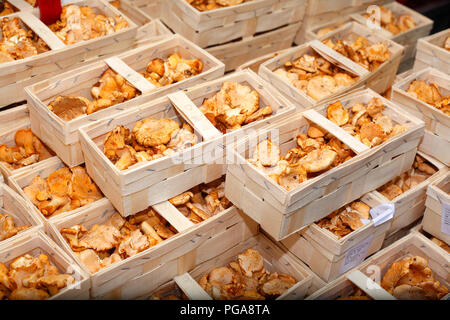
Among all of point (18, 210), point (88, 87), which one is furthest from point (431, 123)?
point (18, 210)

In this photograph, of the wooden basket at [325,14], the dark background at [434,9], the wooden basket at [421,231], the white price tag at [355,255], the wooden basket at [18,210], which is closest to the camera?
the wooden basket at [18,210]

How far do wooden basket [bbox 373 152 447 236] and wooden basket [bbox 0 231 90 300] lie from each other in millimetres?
1149

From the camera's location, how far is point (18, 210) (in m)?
2.11

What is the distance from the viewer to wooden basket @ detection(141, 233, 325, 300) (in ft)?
6.72

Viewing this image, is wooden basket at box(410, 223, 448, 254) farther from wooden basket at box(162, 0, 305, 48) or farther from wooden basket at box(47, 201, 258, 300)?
wooden basket at box(162, 0, 305, 48)

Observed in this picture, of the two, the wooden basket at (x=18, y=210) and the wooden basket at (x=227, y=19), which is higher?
the wooden basket at (x=227, y=19)

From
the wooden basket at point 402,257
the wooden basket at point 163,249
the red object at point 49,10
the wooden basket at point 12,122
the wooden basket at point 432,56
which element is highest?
the red object at point 49,10

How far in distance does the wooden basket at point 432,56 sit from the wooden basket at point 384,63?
0.34ft

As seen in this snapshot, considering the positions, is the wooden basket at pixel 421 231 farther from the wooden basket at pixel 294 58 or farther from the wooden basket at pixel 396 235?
the wooden basket at pixel 294 58

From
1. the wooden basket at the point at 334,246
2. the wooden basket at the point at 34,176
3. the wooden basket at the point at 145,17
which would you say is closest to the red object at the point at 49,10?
the wooden basket at the point at 145,17

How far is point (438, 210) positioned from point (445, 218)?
4 centimetres

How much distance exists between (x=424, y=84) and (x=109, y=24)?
1.43 m

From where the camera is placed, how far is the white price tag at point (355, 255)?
6.86ft

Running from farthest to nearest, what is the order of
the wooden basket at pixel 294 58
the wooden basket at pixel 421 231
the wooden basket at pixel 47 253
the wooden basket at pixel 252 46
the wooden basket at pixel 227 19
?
the wooden basket at pixel 252 46, the wooden basket at pixel 227 19, the wooden basket at pixel 294 58, the wooden basket at pixel 421 231, the wooden basket at pixel 47 253
